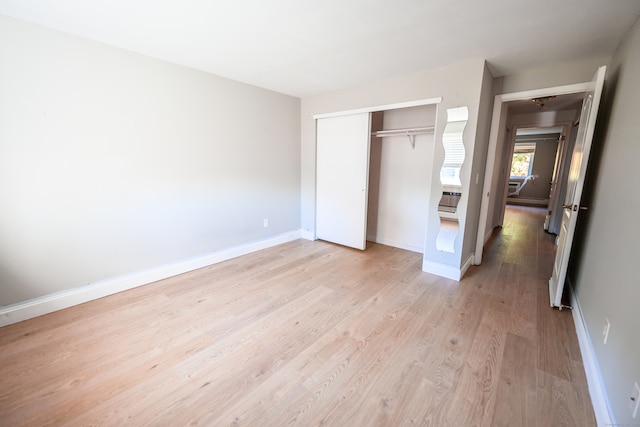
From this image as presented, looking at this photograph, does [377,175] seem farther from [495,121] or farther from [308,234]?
[495,121]

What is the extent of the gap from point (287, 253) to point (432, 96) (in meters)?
2.62

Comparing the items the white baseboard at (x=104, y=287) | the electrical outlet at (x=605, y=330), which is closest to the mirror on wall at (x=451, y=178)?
the electrical outlet at (x=605, y=330)

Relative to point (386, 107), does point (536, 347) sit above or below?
below

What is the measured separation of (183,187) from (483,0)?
2.95 m

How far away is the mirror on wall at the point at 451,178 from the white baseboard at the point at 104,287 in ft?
8.27

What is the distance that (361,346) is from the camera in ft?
5.95

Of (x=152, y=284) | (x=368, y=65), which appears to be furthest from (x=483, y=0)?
(x=152, y=284)

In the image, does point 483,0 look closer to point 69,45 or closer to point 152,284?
point 69,45

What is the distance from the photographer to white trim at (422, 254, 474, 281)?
9.31ft

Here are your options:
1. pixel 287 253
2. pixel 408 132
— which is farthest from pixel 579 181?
pixel 287 253

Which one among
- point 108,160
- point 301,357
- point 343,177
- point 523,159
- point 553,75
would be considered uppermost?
point 553,75

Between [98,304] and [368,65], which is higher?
[368,65]

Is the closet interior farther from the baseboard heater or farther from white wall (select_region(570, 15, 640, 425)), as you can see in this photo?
white wall (select_region(570, 15, 640, 425))

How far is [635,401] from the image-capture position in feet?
3.33
